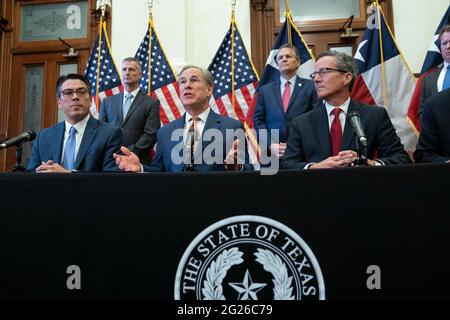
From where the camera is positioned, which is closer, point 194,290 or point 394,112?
point 194,290

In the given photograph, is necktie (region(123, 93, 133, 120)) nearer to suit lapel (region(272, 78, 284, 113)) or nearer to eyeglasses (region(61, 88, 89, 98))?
eyeglasses (region(61, 88, 89, 98))

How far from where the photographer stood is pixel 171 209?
160 cm

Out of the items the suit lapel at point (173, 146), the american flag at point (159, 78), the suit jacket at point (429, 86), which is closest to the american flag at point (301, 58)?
the american flag at point (159, 78)

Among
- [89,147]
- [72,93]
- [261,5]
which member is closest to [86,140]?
[89,147]

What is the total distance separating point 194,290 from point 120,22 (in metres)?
4.73

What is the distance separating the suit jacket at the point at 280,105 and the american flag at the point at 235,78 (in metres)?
0.90

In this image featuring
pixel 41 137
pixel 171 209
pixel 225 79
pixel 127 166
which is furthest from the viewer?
pixel 225 79

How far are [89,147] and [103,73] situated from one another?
256 centimetres

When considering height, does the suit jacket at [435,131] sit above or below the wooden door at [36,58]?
below

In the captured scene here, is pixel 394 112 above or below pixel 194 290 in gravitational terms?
above

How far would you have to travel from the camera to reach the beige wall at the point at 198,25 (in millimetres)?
5180

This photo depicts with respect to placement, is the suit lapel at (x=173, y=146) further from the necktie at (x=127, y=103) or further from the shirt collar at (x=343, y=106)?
the necktie at (x=127, y=103)
